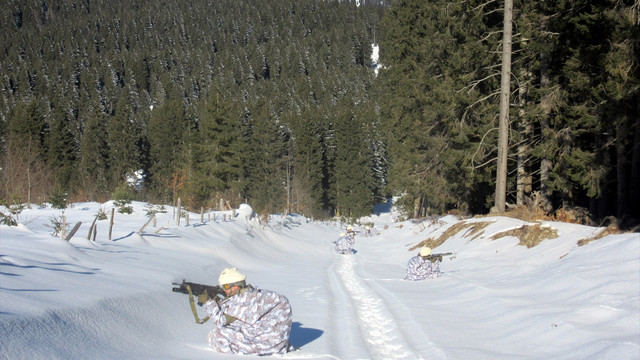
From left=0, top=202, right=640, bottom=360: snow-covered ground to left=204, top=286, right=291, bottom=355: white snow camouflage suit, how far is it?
0.23m

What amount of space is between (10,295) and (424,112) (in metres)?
22.9

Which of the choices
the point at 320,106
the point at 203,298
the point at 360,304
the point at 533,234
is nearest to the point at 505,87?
the point at 533,234

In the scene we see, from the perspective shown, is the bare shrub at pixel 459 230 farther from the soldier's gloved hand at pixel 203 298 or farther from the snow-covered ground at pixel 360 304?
the soldier's gloved hand at pixel 203 298

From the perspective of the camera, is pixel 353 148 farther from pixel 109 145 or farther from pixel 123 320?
pixel 123 320

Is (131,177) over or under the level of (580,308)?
over

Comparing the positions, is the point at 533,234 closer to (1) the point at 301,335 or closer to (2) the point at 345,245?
(1) the point at 301,335

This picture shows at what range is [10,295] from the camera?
19.9ft

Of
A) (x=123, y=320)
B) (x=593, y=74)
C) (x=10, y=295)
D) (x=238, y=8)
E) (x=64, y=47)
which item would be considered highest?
(x=238, y=8)

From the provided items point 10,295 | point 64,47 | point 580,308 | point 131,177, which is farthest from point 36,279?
point 64,47

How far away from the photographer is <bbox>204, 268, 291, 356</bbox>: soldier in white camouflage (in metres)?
6.38

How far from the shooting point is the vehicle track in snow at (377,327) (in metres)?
6.83

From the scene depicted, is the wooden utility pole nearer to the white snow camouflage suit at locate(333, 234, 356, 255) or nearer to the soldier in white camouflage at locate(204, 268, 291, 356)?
the white snow camouflage suit at locate(333, 234, 356, 255)

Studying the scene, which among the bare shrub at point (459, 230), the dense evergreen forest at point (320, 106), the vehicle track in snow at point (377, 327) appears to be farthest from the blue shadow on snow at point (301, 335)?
the bare shrub at point (459, 230)

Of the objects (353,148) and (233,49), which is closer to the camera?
(353,148)
